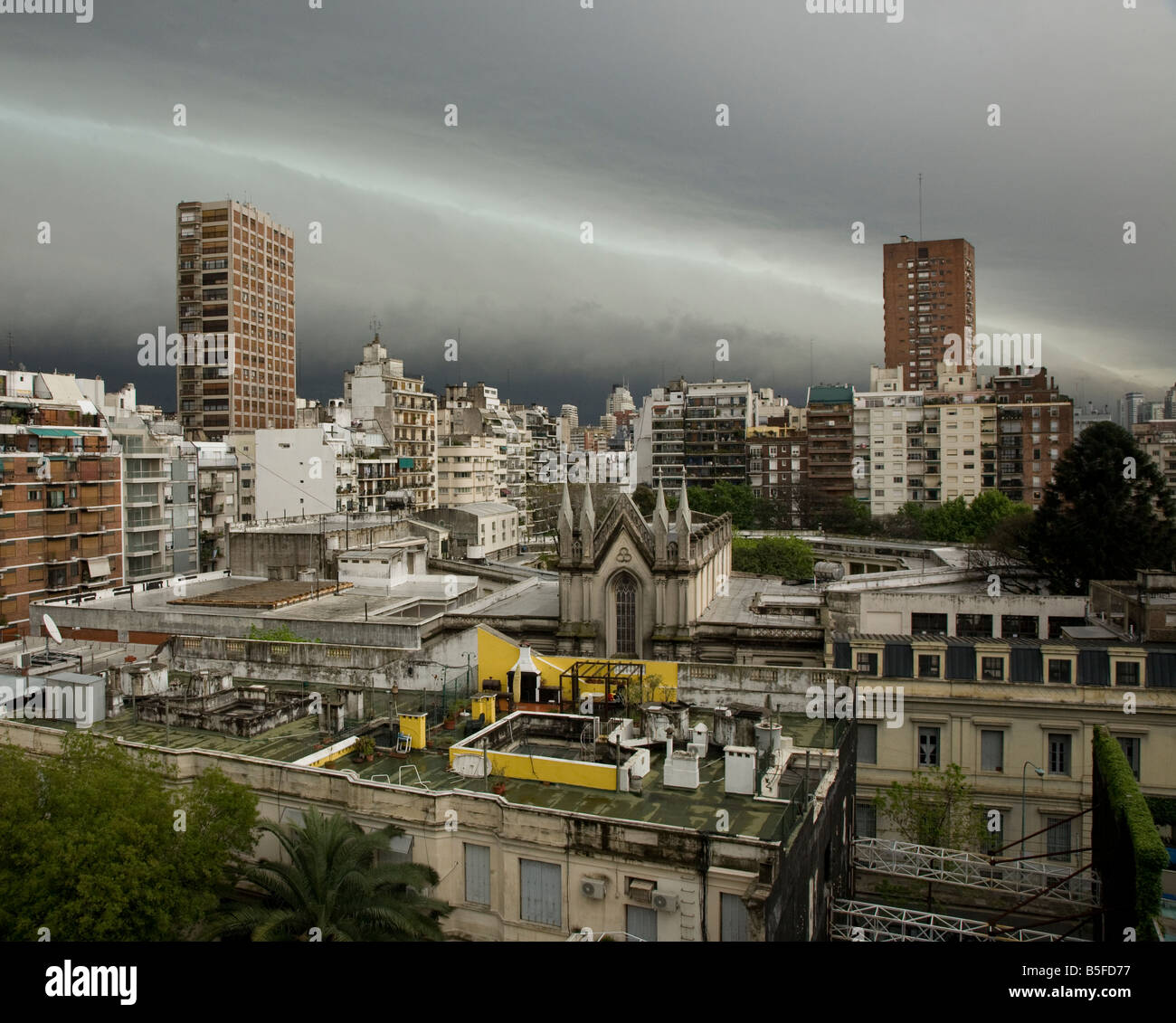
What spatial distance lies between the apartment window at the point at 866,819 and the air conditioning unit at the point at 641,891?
15.1 metres

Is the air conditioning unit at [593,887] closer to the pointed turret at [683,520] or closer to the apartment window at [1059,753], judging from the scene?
the apartment window at [1059,753]

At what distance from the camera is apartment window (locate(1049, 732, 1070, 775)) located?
30.6m

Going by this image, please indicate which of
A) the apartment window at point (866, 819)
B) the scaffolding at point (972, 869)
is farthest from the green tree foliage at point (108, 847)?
the apartment window at point (866, 819)

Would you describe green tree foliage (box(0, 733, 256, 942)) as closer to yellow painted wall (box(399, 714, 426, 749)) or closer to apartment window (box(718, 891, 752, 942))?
yellow painted wall (box(399, 714, 426, 749))

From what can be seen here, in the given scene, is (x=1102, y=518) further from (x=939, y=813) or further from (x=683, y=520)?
(x=939, y=813)

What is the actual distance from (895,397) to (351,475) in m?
74.6

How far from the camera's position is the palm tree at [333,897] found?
17156 mm

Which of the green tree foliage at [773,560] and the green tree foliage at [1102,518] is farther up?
the green tree foliage at [1102,518]

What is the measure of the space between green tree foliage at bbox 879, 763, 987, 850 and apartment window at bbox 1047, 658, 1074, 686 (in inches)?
175

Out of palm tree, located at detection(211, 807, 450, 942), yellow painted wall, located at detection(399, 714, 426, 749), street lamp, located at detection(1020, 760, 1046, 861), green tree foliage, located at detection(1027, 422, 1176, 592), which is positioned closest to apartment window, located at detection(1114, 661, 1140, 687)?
street lamp, located at detection(1020, 760, 1046, 861)

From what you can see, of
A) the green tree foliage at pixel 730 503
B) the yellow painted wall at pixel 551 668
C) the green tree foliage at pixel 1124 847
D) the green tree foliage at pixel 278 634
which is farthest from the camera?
the green tree foliage at pixel 730 503

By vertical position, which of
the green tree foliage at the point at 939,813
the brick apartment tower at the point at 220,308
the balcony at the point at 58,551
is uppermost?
the brick apartment tower at the point at 220,308

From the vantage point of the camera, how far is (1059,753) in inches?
1206
